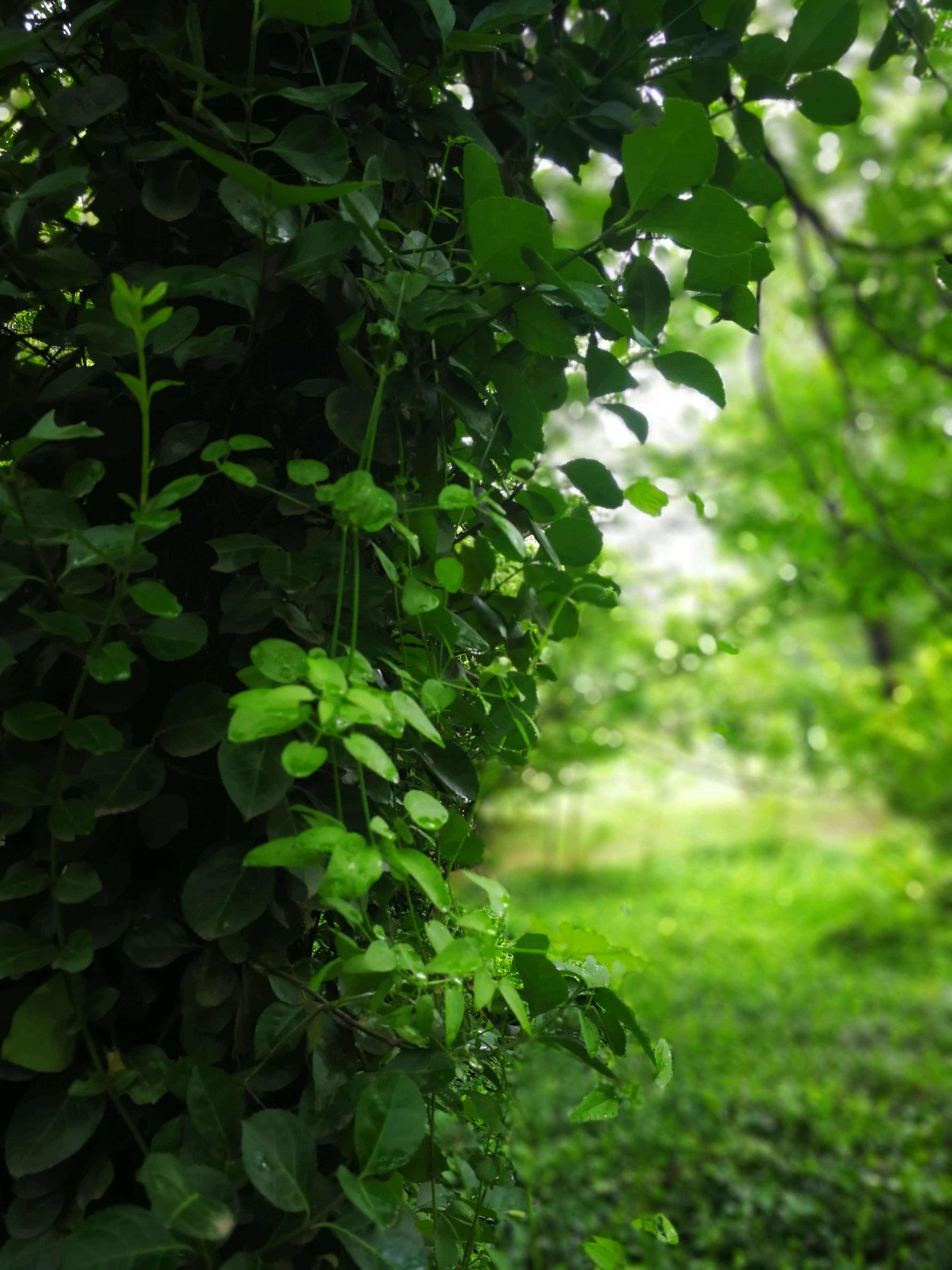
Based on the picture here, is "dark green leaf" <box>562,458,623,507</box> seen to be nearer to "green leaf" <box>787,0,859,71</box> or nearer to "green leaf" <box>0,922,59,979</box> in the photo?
"green leaf" <box>787,0,859,71</box>

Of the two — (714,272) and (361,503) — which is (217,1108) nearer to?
(361,503)

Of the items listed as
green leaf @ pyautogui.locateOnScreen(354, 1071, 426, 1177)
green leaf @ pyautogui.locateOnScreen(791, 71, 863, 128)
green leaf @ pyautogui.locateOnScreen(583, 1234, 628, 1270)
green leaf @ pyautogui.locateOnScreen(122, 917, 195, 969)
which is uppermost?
green leaf @ pyautogui.locateOnScreen(791, 71, 863, 128)

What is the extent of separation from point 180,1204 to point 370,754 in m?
0.28

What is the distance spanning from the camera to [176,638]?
0.59 meters

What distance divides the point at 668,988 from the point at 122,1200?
5.14m

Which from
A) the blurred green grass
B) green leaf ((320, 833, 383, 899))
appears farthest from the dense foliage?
the blurred green grass

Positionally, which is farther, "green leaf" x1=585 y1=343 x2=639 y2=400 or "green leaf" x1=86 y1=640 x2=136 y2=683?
"green leaf" x1=585 y1=343 x2=639 y2=400

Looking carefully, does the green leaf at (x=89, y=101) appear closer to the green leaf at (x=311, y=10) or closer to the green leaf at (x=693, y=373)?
the green leaf at (x=311, y=10)

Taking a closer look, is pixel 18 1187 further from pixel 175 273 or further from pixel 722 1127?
pixel 722 1127

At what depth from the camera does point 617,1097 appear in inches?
31.4

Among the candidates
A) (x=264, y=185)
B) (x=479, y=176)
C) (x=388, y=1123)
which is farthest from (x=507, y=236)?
(x=388, y=1123)

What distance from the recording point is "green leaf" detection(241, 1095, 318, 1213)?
53 cm

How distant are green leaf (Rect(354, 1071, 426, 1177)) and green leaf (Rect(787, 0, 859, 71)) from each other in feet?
3.29

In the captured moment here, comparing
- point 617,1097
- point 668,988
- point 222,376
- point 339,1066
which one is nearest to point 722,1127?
point 668,988
